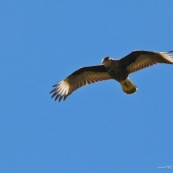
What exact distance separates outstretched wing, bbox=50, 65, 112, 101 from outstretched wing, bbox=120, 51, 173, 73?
56 centimetres

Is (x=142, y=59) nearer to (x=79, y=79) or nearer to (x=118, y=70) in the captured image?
(x=118, y=70)

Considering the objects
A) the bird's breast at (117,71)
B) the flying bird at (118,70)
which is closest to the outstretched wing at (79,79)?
the flying bird at (118,70)

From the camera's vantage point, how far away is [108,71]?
20.1 metres

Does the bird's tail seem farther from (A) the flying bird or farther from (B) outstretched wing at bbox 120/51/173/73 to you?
(B) outstretched wing at bbox 120/51/173/73

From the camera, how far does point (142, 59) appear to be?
65.7 feet

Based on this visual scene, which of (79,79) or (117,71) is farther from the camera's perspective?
(79,79)

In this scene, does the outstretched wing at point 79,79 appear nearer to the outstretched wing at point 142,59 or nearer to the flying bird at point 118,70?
the flying bird at point 118,70

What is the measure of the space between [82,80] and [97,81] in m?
0.37

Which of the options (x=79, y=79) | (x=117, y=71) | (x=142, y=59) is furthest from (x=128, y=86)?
(x=79, y=79)

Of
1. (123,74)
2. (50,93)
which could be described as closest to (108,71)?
(123,74)

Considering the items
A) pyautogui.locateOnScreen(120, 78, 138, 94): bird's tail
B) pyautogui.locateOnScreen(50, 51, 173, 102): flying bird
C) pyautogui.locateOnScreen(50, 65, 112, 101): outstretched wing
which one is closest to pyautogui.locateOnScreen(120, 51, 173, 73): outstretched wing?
pyautogui.locateOnScreen(50, 51, 173, 102): flying bird

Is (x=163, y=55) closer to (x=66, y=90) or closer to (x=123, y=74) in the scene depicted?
(x=123, y=74)

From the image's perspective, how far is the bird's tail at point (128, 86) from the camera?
2002 cm

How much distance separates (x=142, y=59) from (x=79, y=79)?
1608 mm
